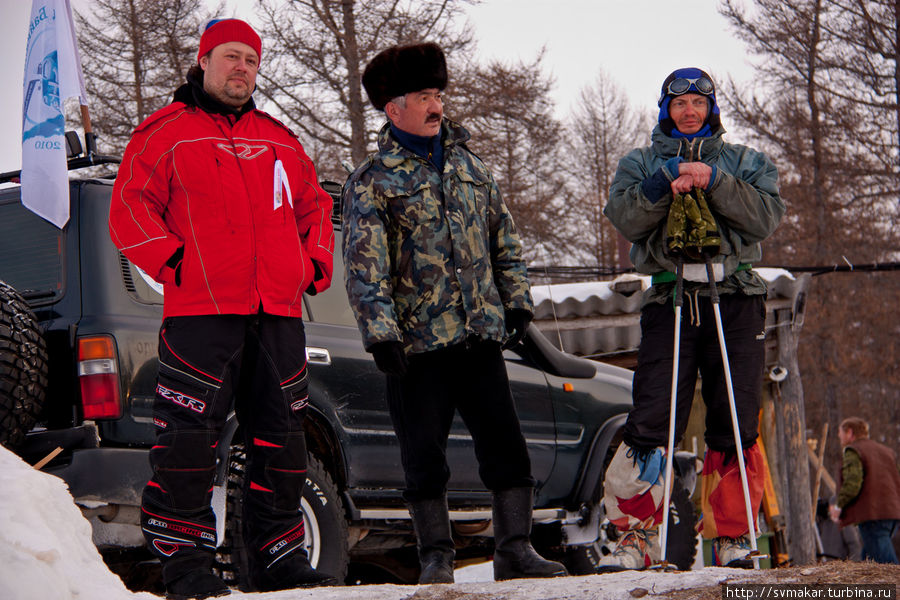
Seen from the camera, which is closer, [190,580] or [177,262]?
[190,580]

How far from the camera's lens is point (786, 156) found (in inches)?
856

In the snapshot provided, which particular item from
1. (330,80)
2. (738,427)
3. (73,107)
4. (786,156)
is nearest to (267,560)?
(738,427)

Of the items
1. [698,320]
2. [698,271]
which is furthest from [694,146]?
[698,320]

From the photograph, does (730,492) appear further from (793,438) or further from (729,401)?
(793,438)

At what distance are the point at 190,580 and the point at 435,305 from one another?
4.15 ft

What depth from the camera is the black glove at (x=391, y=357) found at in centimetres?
340

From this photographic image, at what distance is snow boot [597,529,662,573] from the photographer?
3736 mm

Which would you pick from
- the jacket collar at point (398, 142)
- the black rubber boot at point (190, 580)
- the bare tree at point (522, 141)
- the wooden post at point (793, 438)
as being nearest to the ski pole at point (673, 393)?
the jacket collar at point (398, 142)

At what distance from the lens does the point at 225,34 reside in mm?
3562

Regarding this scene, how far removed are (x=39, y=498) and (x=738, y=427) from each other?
2589 millimetres

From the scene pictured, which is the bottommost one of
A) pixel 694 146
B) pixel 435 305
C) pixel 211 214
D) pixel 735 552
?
pixel 735 552

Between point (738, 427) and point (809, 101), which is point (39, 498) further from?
point (809, 101)

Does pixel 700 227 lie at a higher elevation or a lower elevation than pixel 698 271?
higher

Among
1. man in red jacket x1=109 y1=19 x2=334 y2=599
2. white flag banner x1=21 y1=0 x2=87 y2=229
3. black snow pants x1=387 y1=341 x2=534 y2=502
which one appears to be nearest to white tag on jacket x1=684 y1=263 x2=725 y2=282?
black snow pants x1=387 y1=341 x2=534 y2=502
